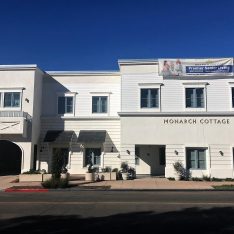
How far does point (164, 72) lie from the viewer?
89.0 ft

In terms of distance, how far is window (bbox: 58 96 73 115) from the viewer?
1164 inches

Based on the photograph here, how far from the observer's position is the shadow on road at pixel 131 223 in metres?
9.19

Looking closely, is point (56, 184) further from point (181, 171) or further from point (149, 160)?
point (149, 160)

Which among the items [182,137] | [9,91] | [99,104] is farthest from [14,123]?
[182,137]

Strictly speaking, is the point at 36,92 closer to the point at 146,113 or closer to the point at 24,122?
the point at 24,122

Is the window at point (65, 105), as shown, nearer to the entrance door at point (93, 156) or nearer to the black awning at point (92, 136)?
the black awning at point (92, 136)

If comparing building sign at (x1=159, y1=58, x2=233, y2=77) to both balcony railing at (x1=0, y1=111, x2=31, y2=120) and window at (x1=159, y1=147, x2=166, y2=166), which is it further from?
balcony railing at (x1=0, y1=111, x2=31, y2=120)

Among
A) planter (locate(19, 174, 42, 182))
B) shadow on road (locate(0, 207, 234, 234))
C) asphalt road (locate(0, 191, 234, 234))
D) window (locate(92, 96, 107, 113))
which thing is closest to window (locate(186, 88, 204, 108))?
window (locate(92, 96, 107, 113))

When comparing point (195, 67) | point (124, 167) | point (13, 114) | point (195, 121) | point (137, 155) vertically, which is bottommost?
point (124, 167)

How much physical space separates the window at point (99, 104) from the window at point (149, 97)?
12.4ft

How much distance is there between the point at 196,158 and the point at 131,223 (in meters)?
17.2

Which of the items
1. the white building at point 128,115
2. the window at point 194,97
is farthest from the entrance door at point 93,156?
the window at point 194,97

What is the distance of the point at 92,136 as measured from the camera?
28.1 metres

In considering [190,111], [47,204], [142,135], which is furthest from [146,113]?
[47,204]
